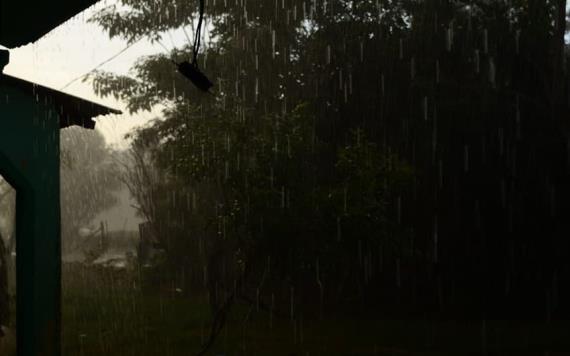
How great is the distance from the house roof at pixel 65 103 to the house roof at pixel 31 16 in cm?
355

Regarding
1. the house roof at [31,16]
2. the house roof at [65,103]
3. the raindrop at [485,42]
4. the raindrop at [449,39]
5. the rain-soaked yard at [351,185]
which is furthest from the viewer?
the raindrop at [449,39]

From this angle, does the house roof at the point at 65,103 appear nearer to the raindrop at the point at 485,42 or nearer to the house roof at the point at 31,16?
the house roof at the point at 31,16

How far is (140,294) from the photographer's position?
734 inches

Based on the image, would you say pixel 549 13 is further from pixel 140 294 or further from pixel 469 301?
pixel 140 294

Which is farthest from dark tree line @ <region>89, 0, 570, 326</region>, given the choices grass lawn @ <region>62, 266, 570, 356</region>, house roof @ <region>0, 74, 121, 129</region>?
house roof @ <region>0, 74, 121, 129</region>

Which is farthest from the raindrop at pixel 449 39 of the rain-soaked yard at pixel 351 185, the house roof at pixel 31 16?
the house roof at pixel 31 16

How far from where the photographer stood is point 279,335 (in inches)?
484

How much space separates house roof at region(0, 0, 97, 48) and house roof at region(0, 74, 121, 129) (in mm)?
3555

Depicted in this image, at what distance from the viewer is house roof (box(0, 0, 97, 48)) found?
3.30 metres

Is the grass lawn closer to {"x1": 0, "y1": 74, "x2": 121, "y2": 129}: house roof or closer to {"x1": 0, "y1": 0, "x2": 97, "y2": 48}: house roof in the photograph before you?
{"x1": 0, "y1": 74, "x2": 121, "y2": 129}: house roof

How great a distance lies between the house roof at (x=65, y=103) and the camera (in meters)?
7.32

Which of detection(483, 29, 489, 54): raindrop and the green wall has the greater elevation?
detection(483, 29, 489, 54): raindrop

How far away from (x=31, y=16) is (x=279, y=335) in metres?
9.48

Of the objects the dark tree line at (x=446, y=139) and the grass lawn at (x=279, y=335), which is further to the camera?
the dark tree line at (x=446, y=139)
